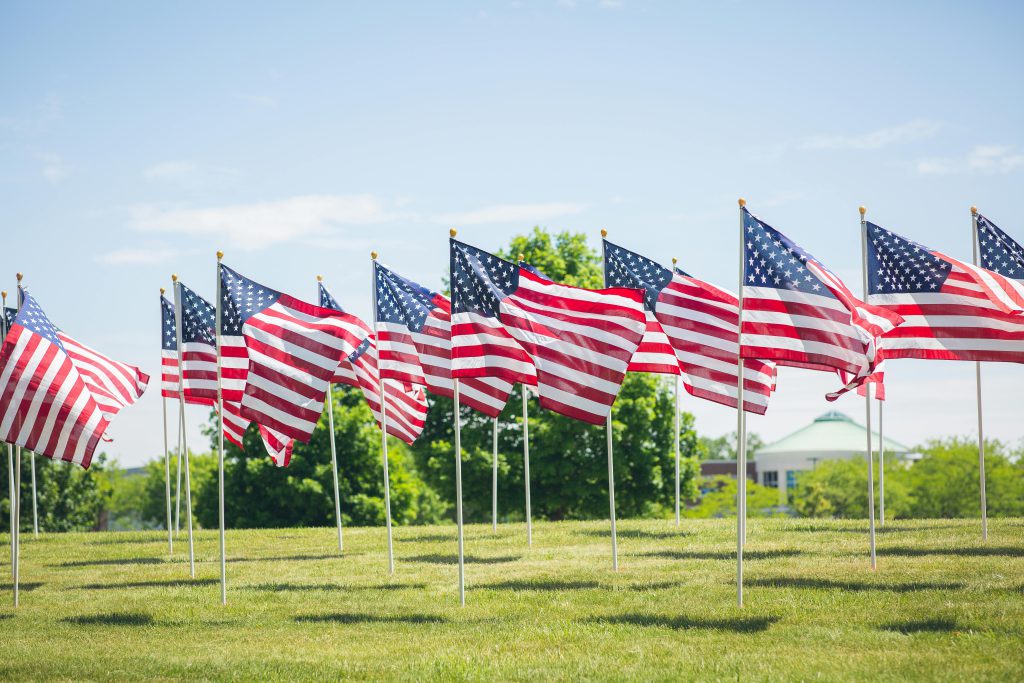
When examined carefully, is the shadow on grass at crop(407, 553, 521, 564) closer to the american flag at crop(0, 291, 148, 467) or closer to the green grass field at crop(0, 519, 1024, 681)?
the green grass field at crop(0, 519, 1024, 681)

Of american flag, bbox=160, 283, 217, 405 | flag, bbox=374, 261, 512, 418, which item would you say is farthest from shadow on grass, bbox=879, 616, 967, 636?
american flag, bbox=160, 283, 217, 405

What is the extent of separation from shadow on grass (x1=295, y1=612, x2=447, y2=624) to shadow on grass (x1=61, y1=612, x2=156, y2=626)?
98.0 inches

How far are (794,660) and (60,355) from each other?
12.8 metres

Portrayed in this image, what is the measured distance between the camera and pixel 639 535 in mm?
26438

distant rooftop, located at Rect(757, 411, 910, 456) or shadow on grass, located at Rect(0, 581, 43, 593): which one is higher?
shadow on grass, located at Rect(0, 581, 43, 593)

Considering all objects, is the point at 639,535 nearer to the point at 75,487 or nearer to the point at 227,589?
the point at 227,589

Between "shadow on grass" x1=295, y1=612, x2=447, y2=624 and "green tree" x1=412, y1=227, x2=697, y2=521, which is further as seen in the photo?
"green tree" x1=412, y1=227, x2=697, y2=521

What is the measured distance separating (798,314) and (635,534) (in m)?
13.0

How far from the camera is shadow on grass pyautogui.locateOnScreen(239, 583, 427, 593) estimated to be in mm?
19078

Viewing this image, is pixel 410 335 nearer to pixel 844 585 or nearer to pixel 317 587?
pixel 317 587

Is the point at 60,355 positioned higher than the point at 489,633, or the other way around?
the point at 60,355

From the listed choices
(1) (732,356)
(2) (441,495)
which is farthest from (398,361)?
(2) (441,495)

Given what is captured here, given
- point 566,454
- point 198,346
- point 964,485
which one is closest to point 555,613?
point 198,346

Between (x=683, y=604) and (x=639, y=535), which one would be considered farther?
(x=639, y=535)
